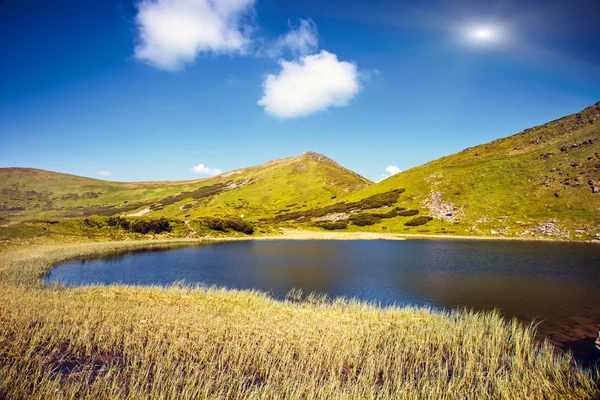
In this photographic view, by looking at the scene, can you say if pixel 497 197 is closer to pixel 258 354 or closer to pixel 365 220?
pixel 365 220

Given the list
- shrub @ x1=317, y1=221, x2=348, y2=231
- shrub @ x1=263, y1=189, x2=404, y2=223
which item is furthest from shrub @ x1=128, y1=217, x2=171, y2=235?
shrub @ x1=263, y1=189, x2=404, y2=223

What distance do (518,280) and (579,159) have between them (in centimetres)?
10235

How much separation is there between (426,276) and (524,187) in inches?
3666

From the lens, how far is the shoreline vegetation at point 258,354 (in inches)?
408

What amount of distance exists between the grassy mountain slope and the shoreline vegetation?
274 ft

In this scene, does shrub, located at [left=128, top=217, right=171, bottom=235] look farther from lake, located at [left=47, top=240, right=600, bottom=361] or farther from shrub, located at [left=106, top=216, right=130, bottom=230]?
lake, located at [left=47, top=240, right=600, bottom=361]

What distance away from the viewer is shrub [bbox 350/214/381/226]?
112375mm

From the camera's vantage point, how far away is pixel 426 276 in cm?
3700

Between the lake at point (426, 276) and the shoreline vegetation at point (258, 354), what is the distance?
573 centimetres

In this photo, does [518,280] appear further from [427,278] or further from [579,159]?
[579,159]

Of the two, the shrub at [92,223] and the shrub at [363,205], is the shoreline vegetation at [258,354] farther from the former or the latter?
the shrub at [363,205]

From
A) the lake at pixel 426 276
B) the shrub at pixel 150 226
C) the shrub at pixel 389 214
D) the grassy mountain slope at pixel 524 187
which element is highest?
the grassy mountain slope at pixel 524 187

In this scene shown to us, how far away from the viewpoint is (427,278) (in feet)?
118

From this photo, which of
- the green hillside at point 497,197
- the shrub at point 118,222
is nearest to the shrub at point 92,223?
the green hillside at point 497,197
